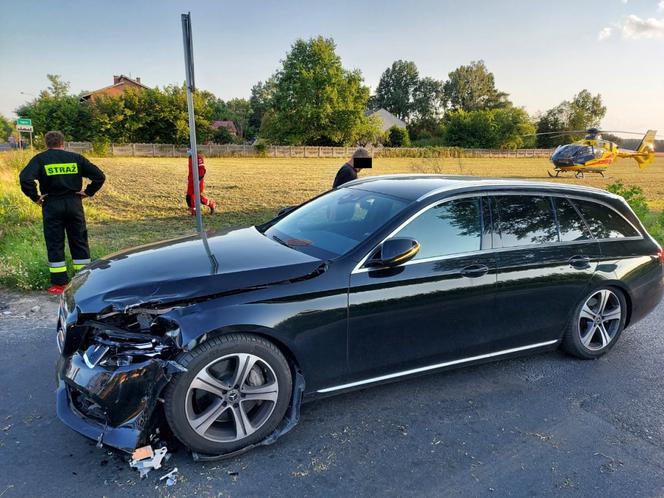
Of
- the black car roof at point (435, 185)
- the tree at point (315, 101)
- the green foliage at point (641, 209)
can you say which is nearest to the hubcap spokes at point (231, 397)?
the black car roof at point (435, 185)

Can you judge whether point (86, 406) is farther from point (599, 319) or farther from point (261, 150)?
point (261, 150)

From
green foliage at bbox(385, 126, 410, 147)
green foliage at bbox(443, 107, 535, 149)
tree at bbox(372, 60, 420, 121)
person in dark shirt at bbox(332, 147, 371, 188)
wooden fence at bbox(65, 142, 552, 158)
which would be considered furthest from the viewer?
tree at bbox(372, 60, 420, 121)

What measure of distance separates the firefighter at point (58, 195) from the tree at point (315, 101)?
189 feet

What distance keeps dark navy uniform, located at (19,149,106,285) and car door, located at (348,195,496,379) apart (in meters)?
4.29

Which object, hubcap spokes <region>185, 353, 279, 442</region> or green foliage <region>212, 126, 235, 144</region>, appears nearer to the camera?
hubcap spokes <region>185, 353, 279, 442</region>

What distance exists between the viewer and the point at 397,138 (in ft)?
227

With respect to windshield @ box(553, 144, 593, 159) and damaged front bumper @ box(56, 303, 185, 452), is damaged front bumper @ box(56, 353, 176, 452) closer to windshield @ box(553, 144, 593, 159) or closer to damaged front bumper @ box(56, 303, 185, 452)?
damaged front bumper @ box(56, 303, 185, 452)

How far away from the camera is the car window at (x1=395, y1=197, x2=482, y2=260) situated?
3246 mm

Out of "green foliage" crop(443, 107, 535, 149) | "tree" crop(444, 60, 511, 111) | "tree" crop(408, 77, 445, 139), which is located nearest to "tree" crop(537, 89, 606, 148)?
"green foliage" crop(443, 107, 535, 149)

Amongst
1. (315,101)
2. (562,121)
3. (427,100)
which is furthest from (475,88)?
(315,101)

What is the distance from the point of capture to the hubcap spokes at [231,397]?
259cm

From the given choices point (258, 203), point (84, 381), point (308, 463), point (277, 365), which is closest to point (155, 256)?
point (84, 381)

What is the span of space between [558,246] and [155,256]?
3.08 m

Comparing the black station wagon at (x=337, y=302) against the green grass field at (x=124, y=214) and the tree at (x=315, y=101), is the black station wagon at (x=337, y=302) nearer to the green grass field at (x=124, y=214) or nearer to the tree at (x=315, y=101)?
the green grass field at (x=124, y=214)
